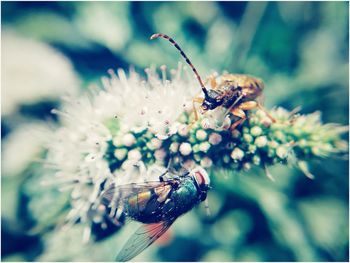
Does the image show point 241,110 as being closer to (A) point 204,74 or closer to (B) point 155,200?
(B) point 155,200

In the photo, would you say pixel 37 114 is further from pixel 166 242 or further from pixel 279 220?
pixel 279 220

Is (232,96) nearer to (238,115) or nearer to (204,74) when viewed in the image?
(238,115)

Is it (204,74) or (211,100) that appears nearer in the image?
(211,100)

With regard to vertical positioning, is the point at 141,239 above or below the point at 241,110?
below

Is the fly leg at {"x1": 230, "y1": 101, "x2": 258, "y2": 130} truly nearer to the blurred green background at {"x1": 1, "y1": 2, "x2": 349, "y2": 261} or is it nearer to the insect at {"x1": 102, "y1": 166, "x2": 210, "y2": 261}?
the insect at {"x1": 102, "y1": 166, "x2": 210, "y2": 261}

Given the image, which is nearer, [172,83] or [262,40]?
[172,83]

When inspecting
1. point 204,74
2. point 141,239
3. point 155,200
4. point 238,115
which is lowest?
point 141,239

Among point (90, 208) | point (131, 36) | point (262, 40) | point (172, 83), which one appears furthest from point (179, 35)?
point (90, 208)

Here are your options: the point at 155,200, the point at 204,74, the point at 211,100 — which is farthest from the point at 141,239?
the point at 204,74
